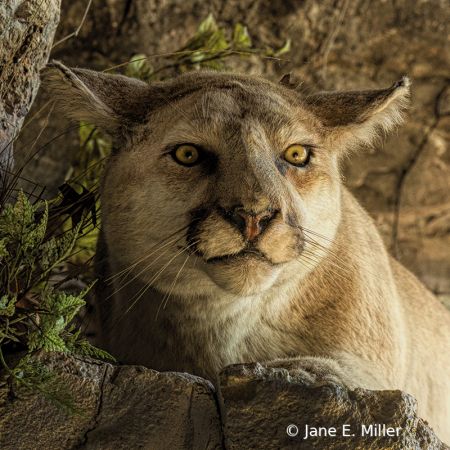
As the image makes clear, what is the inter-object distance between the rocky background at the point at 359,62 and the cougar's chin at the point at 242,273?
2.49m

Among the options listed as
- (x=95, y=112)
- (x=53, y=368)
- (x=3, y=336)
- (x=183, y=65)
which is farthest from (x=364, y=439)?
(x=183, y=65)

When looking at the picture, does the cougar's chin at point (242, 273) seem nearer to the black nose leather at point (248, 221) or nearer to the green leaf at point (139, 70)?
the black nose leather at point (248, 221)

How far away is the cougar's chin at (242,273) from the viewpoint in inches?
91.7

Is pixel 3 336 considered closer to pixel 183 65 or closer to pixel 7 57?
pixel 7 57

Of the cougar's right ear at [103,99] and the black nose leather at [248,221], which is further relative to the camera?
the cougar's right ear at [103,99]

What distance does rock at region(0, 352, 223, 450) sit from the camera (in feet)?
6.22

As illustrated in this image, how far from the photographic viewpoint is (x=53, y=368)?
199 cm

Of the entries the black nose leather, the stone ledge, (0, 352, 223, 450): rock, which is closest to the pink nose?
the black nose leather

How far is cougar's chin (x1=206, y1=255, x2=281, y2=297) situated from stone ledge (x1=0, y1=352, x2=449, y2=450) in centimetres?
43

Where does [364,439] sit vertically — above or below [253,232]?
below

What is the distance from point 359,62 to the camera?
5.96m

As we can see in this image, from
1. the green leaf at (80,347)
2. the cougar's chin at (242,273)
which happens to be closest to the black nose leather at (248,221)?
the cougar's chin at (242,273)

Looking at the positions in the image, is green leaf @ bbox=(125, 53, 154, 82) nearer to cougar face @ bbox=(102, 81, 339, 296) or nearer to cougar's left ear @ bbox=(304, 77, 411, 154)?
cougar face @ bbox=(102, 81, 339, 296)

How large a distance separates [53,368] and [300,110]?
1.86 m
